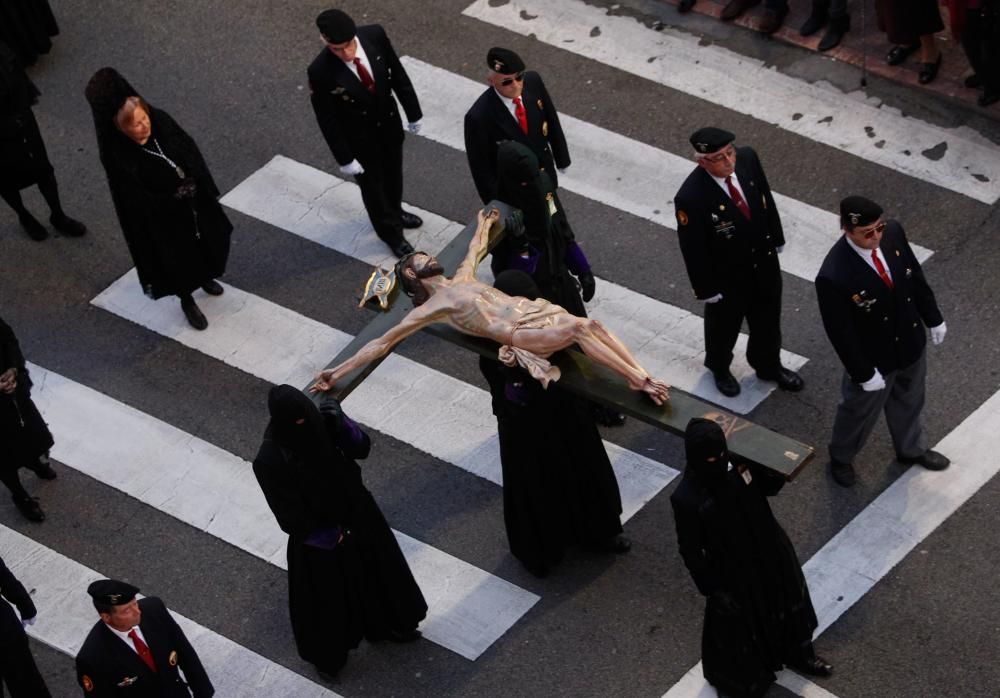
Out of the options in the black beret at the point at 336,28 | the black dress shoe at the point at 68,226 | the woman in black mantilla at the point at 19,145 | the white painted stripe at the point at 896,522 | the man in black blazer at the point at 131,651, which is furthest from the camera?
the black dress shoe at the point at 68,226

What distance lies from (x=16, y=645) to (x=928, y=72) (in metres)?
8.45

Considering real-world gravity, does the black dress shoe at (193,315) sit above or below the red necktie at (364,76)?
below

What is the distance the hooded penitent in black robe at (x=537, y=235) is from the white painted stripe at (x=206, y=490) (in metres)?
1.87

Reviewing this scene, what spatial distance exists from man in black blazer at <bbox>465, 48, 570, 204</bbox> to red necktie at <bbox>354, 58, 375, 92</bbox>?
1.02 meters

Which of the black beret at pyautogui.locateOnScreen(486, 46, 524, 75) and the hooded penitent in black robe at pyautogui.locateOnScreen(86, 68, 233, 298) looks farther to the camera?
the hooded penitent in black robe at pyautogui.locateOnScreen(86, 68, 233, 298)

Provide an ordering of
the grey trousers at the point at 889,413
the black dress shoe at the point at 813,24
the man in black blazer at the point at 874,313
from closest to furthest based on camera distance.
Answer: the man in black blazer at the point at 874,313, the grey trousers at the point at 889,413, the black dress shoe at the point at 813,24

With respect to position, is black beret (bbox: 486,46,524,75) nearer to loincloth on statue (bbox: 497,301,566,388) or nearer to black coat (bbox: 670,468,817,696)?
loincloth on statue (bbox: 497,301,566,388)

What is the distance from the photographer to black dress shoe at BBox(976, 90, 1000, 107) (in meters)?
15.3

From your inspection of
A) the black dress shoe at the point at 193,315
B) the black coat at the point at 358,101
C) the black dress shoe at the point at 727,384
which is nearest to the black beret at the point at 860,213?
the black dress shoe at the point at 727,384

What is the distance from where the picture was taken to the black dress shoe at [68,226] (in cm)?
1553

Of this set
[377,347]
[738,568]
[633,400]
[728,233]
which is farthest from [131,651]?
[728,233]

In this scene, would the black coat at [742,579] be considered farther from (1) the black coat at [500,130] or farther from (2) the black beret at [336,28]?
(2) the black beret at [336,28]

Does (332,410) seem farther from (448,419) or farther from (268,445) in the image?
(448,419)

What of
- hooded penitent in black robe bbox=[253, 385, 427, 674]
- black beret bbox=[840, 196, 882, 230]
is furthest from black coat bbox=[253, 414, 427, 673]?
black beret bbox=[840, 196, 882, 230]
